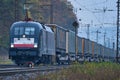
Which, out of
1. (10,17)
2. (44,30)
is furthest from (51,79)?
(10,17)

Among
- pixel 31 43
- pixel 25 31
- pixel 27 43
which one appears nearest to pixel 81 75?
pixel 27 43

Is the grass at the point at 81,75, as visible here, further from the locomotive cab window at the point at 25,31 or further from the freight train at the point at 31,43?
the locomotive cab window at the point at 25,31

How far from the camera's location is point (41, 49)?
3372 centimetres

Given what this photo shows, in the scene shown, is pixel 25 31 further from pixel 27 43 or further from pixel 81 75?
pixel 81 75

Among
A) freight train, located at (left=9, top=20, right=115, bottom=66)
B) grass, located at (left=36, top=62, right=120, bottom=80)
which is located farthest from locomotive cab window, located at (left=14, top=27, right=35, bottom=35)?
grass, located at (left=36, top=62, right=120, bottom=80)

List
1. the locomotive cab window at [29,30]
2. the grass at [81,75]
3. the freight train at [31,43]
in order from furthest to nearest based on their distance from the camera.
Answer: the locomotive cab window at [29,30]
the freight train at [31,43]
the grass at [81,75]

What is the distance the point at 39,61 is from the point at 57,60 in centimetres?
959

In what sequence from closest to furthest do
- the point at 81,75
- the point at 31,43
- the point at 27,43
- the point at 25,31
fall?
1. the point at 81,75
2. the point at 27,43
3. the point at 31,43
4. the point at 25,31

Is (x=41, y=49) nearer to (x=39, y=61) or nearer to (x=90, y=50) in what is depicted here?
(x=39, y=61)

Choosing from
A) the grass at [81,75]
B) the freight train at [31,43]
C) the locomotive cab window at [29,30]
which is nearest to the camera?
the grass at [81,75]

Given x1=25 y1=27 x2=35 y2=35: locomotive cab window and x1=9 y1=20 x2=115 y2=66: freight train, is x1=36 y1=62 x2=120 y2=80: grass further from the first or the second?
x1=25 y1=27 x2=35 y2=35: locomotive cab window

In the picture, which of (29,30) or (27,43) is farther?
(29,30)

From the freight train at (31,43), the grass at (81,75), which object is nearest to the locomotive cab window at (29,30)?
the freight train at (31,43)

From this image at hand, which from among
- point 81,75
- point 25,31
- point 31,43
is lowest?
point 81,75
